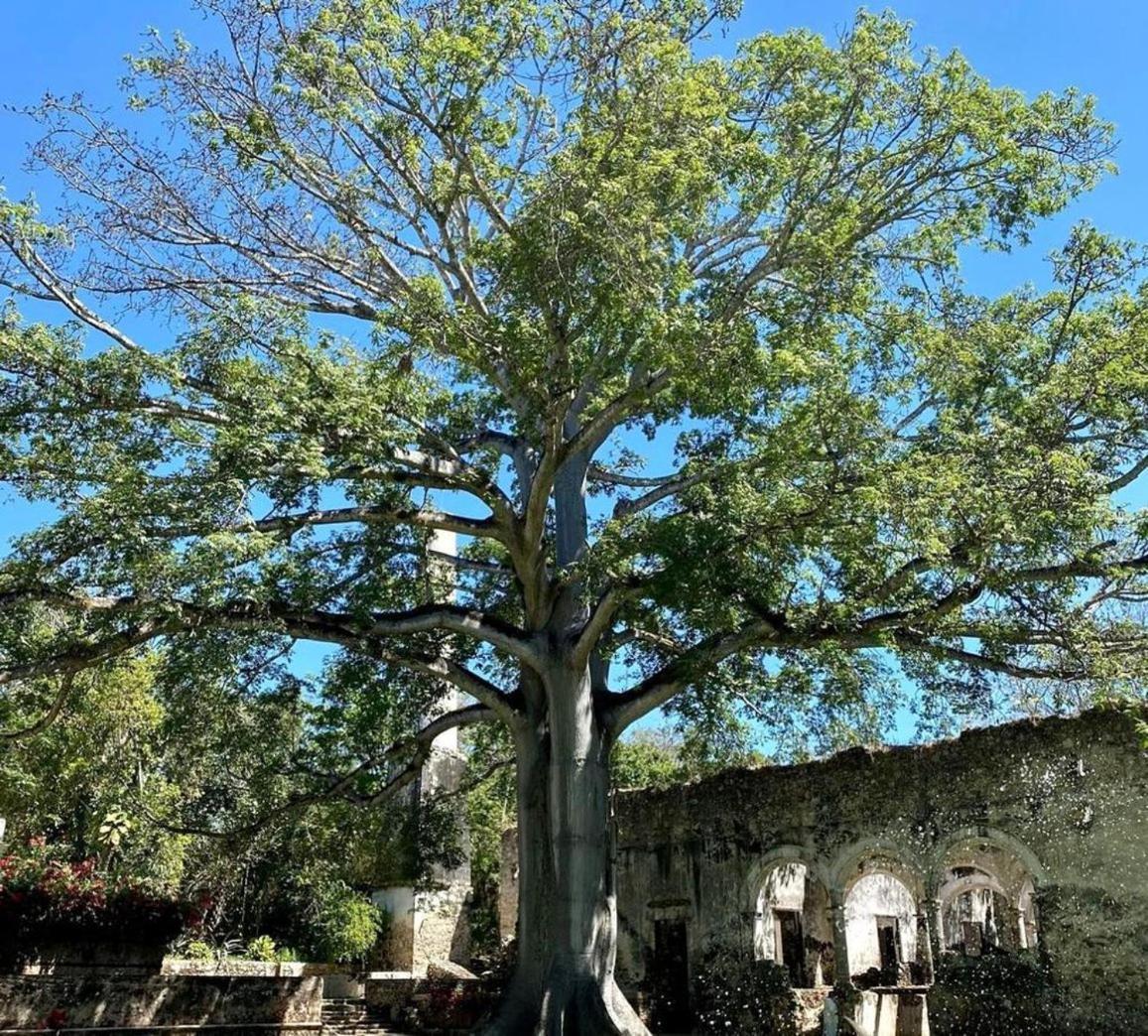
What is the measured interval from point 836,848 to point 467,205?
10103 mm

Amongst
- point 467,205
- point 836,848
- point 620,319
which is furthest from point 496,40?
point 836,848

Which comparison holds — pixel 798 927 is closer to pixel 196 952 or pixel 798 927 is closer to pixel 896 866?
pixel 896 866

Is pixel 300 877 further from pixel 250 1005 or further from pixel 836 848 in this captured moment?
pixel 836 848

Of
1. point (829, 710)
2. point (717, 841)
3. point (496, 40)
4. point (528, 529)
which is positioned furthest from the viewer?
point (717, 841)

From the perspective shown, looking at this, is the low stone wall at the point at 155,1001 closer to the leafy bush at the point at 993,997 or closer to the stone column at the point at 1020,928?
the leafy bush at the point at 993,997

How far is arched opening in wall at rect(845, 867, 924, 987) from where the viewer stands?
58.0ft

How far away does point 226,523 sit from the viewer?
27.6 ft

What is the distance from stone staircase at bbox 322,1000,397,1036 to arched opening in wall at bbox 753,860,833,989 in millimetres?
6181

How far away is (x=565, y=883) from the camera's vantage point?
9.74 metres

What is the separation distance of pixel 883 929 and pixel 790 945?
3808 millimetres

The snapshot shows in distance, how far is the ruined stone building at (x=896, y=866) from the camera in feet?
37.1

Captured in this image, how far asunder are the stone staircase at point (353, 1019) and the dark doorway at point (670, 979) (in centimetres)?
402

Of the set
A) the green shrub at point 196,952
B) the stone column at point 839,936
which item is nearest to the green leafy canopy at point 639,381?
the stone column at point 839,936

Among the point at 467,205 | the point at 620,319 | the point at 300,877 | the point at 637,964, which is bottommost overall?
the point at 637,964
